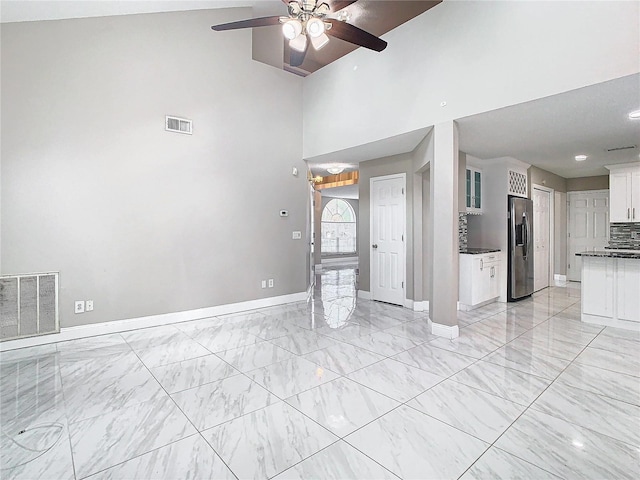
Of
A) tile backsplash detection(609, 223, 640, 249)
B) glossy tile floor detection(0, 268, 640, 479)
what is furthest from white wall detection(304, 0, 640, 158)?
tile backsplash detection(609, 223, 640, 249)

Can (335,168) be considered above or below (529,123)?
above

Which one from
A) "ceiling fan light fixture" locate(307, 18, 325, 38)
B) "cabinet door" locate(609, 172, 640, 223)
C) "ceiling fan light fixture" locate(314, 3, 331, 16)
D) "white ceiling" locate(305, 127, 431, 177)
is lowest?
"cabinet door" locate(609, 172, 640, 223)

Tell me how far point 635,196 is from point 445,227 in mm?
3985

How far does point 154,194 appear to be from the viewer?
416cm

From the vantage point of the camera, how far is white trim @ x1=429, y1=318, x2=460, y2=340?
3.68 meters

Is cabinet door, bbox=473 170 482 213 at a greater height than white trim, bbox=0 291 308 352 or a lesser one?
greater

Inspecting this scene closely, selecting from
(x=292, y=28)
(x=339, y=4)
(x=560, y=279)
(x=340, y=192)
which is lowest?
(x=560, y=279)

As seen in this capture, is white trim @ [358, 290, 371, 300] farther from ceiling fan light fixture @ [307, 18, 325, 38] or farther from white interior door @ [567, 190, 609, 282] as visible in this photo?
white interior door @ [567, 190, 609, 282]

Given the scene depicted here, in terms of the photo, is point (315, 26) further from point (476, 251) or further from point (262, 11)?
point (476, 251)

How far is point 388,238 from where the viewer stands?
17.9ft

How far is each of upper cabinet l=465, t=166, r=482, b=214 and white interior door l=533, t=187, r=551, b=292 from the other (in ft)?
4.79

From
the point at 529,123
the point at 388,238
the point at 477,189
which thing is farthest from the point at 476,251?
the point at 529,123

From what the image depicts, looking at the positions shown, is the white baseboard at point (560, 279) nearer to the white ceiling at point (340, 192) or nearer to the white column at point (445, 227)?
A: the white column at point (445, 227)

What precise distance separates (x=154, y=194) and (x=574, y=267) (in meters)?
9.13
